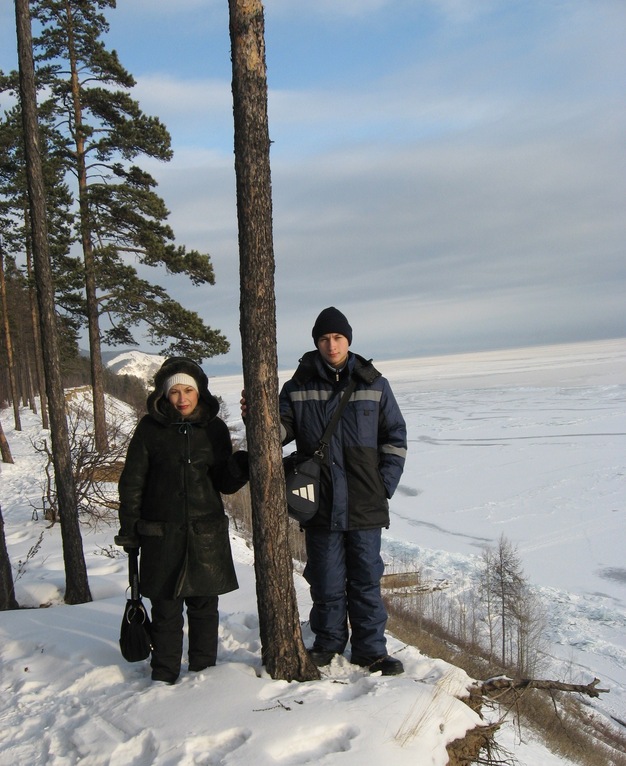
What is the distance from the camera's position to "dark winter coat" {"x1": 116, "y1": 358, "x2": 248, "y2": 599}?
3.42 metres

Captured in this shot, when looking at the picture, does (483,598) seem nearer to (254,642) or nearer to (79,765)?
(254,642)

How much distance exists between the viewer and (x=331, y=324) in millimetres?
3604

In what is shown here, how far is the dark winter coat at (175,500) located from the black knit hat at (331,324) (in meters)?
0.78

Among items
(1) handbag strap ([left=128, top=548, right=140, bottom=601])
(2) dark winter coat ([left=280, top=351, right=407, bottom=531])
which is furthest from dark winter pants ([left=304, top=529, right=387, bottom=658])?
(1) handbag strap ([left=128, top=548, right=140, bottom=601])

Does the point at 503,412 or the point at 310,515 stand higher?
the point at 310,515

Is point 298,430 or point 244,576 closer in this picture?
point 298,430

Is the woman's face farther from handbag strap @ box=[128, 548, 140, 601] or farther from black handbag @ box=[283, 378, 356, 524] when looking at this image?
handbag strap @ box=[128, 548, 140, 601]

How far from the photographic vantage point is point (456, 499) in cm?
2889

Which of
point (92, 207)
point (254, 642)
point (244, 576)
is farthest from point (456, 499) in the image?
point (254, 642)

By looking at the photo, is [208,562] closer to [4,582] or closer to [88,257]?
[4,582]

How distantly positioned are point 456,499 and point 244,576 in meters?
24.0

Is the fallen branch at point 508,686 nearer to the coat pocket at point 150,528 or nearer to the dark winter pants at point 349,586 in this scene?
the dark winter pants at point 349,586

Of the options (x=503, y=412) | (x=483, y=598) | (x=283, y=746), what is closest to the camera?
(x=283, y=746)

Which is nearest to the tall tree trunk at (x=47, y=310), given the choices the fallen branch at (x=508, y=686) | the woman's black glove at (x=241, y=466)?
the woman's black glove at (x=241, y=466)
